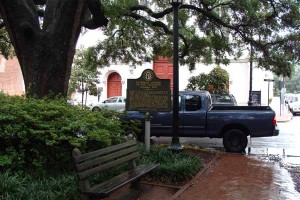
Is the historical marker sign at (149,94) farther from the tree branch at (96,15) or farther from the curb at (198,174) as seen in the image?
the tree branch at (96,15)

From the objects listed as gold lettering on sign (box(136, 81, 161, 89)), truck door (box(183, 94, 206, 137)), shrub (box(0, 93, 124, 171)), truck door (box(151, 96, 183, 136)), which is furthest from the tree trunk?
truck door (box(183, 94, 206, 137))

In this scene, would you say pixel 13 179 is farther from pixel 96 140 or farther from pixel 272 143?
pixel 272 143

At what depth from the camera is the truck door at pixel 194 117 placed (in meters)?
12.3

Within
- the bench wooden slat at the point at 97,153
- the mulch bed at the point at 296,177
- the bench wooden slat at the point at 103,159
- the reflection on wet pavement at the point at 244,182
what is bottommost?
the mulch bed at the point at 296,177

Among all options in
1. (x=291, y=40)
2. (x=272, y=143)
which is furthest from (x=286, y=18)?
(x=272, y=143)

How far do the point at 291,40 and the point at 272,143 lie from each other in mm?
4272

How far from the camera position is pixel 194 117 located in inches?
485

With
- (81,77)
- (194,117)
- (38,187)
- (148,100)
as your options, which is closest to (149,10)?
(194,117)

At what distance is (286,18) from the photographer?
1470 cm

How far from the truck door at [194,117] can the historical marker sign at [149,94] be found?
2970mm

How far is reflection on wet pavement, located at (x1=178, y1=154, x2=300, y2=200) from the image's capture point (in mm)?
6636

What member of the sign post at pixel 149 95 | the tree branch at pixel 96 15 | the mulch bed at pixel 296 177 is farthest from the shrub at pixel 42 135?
the tree branch at pixel 96 15

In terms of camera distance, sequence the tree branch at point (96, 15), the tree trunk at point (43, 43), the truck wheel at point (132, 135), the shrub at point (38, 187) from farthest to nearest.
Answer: the tree branch at point (96, 15)
the tree trunk at point (43, 43)
the truck wheel at point (132, 135)
the shrub at point (38, 187)

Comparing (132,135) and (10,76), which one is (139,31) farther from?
(10,76)
